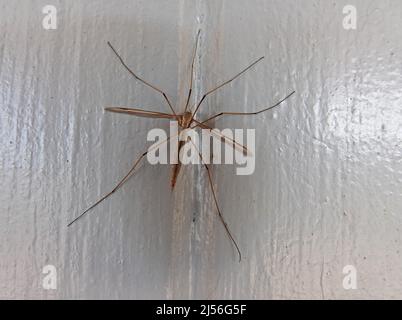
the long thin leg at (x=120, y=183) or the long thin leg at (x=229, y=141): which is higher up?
the long thin leg at (x=229, y=141)

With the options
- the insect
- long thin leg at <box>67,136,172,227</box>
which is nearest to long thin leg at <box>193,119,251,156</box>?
the insect

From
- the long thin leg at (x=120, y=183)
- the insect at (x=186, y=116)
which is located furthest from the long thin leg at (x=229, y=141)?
the long thin leg at (x=120, y=183)

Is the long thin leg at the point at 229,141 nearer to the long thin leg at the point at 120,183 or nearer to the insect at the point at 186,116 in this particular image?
the insect at the point at 186,116

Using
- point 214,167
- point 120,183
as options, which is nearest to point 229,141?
point 214,167

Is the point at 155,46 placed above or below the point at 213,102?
above

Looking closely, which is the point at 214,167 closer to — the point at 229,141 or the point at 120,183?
the point at 229,141
